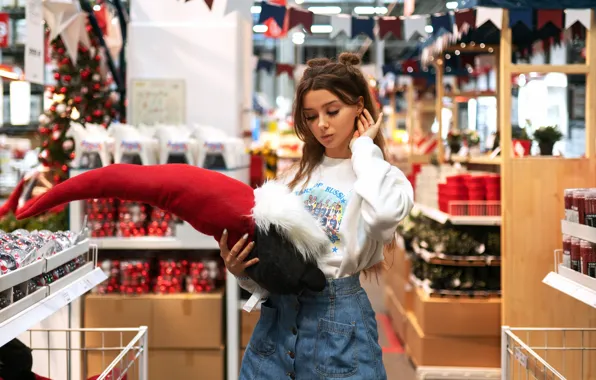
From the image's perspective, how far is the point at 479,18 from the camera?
4438 millimetres

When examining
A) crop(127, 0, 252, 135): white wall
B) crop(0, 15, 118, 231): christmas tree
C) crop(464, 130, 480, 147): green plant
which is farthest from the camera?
crop(464, 130, 480, 147): green plant

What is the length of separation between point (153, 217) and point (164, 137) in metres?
0.45

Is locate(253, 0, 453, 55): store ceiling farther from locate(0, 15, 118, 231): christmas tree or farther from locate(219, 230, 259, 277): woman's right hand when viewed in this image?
locate(219, 230, 259, 277): woman's right hand

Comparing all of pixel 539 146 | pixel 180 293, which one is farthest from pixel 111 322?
pixel 539 146

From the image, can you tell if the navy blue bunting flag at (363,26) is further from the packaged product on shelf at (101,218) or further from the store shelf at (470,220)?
the packaged product on shelf at (101,218)

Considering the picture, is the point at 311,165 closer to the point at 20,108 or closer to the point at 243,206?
the point at 243,206

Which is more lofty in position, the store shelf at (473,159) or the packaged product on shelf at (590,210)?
the store shelf at (473,159)

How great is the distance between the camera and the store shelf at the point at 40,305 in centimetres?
187

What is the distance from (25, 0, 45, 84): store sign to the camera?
152 inches

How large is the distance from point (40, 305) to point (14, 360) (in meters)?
0.48

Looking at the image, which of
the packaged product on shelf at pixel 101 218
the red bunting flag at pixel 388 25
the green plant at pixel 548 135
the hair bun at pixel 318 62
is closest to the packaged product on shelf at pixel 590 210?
the hair bun at pixel 318 62

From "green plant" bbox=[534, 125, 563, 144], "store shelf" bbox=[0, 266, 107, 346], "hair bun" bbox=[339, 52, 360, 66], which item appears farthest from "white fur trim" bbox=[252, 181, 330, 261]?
"green plant" bbox=[534, 125, 563, 144]

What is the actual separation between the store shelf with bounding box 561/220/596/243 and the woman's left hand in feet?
2.94

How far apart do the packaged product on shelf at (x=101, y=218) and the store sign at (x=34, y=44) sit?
28.8 inches
